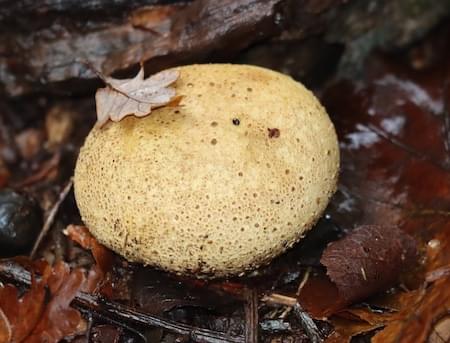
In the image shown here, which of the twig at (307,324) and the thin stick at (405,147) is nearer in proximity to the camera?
the twig at (307,324)

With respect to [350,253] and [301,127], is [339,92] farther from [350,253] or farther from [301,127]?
[350,253]

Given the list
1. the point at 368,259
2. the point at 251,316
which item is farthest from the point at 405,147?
the point at 251,316

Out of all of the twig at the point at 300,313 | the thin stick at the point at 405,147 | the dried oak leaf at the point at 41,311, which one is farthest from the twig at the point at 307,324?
the thin stick at the point at 405,147

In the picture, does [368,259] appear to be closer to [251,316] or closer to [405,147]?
[251,316]

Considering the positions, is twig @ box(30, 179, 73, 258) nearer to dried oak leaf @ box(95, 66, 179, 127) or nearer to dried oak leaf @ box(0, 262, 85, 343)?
dried oak leaf @ box(0, 262, 85, 343)

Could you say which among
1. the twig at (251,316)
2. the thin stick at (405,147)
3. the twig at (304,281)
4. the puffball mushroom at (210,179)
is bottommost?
the twig at (304,281)

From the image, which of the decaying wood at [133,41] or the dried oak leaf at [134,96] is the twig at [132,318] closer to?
the dried oak leaf at [134,96]
